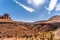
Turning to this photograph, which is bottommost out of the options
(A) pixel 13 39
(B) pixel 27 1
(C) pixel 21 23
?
(A) pixel 13 39

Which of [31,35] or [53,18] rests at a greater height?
[53,18]

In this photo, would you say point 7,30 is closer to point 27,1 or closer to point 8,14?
point 8,14

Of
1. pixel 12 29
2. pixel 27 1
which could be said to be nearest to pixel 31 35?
pixel 12 29

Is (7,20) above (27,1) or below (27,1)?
below

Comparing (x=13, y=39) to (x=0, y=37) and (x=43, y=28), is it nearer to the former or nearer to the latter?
(x=0, y=37)

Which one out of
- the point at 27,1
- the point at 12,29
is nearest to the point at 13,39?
the point at 12,29

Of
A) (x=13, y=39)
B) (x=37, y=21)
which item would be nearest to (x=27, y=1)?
(x=37, y=21)

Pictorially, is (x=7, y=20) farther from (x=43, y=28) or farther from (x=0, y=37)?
(x=43, y=28)
